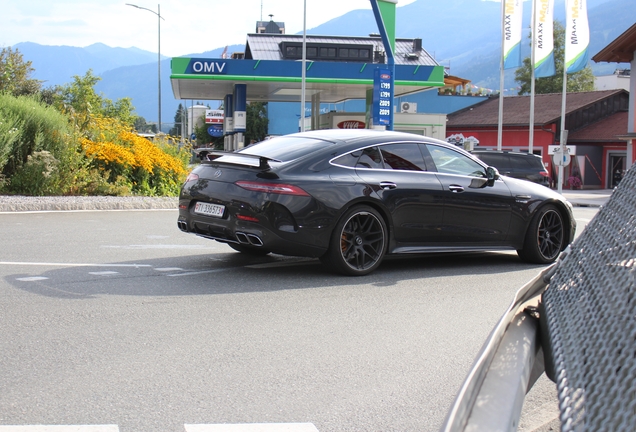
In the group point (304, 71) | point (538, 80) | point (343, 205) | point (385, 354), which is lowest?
point (385, 354)

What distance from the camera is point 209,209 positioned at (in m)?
7.60

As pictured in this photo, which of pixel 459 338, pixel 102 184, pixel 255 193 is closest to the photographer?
pixel 459 338

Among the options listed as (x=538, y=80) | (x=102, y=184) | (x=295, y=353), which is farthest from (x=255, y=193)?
(x=538, y=80)

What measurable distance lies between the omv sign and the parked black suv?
47.4 feet

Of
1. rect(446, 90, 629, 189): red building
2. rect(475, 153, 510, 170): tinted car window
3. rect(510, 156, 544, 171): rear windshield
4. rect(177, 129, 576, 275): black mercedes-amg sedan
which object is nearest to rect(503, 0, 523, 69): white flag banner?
rect(446, 90, 629, 189): red building

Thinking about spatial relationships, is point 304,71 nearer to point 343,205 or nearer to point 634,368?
point 343,205

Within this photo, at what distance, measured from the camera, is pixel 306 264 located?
28.2 ft

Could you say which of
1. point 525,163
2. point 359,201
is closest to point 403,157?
point 359,201

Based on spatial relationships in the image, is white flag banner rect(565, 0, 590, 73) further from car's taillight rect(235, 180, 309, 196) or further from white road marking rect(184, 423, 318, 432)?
white road marking rect(184, 423, 318, 432)

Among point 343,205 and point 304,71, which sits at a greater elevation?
point 304,71

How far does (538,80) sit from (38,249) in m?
65.8

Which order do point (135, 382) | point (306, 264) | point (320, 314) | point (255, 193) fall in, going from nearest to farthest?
point (135, 382), point (320, 314), point (255, 193), point (306, 264)

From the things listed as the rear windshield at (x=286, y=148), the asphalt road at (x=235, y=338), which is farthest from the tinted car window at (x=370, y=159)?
the asphalt road at (x=235, y=338)

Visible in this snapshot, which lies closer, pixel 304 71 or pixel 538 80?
pixel 304 71
